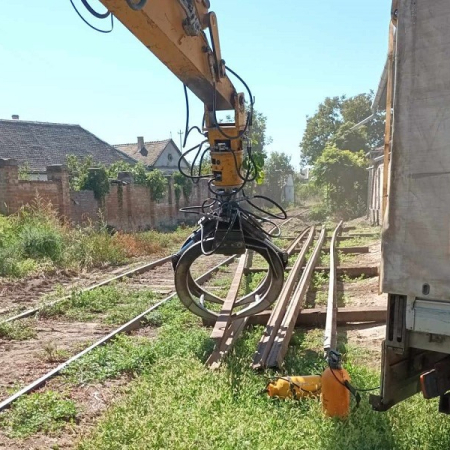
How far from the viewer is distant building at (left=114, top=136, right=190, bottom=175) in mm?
48219

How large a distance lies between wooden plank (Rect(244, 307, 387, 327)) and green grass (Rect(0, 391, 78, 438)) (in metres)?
2.95

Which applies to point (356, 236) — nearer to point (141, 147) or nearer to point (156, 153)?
point (156, 153)

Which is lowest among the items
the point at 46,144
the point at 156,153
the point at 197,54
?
the point at 197,54

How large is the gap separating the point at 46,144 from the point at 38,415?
33.2 m

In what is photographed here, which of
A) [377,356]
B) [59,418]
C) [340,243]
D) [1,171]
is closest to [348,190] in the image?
[340,243]

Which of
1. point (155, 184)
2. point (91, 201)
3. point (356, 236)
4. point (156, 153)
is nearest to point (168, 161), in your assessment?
point (156, 153)

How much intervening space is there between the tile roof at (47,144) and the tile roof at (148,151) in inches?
317

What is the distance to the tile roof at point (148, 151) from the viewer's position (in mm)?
47969

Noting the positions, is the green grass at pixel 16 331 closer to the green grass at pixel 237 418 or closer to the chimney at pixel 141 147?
the green grass at pixel 237 418

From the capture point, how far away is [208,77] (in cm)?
527

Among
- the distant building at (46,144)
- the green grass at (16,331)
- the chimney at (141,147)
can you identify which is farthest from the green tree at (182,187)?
the green grass at (16,331)

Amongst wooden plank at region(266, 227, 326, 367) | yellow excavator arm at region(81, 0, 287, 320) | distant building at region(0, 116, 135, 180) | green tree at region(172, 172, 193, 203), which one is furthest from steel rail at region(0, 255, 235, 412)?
distant building at region(0, 116, 135, 180)

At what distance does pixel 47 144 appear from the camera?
→ 115 ft

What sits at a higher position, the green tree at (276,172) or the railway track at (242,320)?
the green tree at (276,172)
